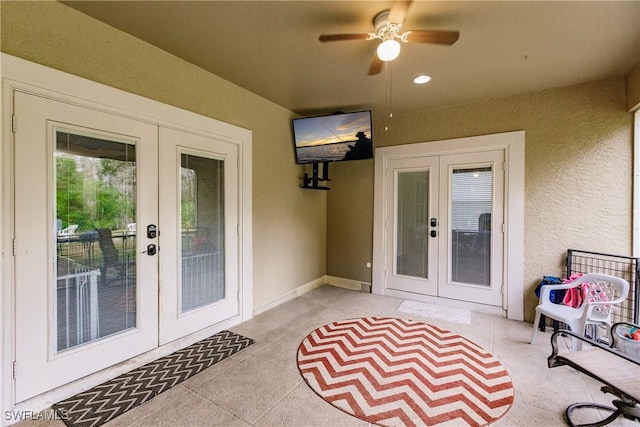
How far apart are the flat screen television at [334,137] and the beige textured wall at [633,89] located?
2.58 m

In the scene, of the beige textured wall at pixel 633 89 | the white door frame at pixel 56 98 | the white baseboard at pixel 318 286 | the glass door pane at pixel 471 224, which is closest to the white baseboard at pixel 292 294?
the white baseboard at pixel 318 286

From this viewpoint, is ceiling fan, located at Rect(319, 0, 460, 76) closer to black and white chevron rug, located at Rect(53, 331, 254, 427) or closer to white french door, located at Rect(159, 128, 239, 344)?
white french door, located at Rect(159, 128, 239, 344)

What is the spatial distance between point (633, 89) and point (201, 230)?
4642 mm

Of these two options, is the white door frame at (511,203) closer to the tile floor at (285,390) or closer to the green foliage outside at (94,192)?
the tile floor at (285,390)

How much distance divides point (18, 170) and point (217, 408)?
2092 millimetres

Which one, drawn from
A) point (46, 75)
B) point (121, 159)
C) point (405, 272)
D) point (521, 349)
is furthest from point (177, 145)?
point (521, 349)

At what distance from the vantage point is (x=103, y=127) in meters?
2.21

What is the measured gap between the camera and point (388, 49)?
191 cm

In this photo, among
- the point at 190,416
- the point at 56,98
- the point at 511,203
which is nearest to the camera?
the point at 190,416

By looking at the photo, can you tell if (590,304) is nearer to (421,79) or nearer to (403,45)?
(421,79)

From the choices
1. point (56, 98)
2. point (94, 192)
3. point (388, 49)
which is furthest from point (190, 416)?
point (388, 49)

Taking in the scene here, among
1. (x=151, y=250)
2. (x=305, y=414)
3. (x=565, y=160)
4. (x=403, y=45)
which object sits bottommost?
(x=305, y=414)

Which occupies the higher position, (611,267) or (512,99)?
(512,99)

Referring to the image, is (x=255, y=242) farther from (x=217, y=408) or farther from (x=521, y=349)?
(x=521, y=349)
